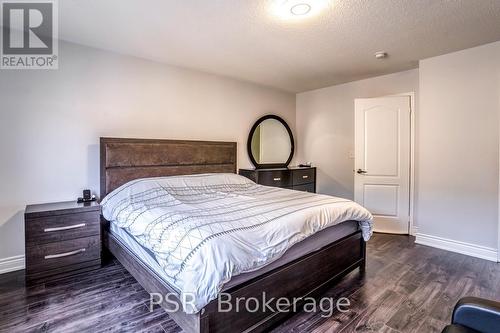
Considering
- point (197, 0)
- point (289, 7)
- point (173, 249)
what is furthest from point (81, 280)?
point (289, 7)

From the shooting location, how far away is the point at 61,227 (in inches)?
97.2

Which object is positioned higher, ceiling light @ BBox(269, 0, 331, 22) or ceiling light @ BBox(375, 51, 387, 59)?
ceiling light @ BBox(375, 51, 387, 59)

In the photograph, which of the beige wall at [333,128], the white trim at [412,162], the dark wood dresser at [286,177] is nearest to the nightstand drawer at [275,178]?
the dark wood dresser at [286,177]

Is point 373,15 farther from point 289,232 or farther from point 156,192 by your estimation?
point 156,192

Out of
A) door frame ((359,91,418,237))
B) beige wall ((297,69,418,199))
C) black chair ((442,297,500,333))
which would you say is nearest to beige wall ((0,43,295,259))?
beige wall ((297,69,418,199))

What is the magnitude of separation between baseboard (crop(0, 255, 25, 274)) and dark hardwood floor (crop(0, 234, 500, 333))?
8 centimetres

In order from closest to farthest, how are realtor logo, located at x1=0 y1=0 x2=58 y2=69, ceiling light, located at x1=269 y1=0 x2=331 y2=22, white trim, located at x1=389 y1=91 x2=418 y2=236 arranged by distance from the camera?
1. ceiling light, located at x1=269 y1=0 x2=331 y2=22
2. realtor logo, located at x1=0 y1=0 x2=58 y2=69
3. white trim, located at x1=389 y1=91 x2=418 y2=236

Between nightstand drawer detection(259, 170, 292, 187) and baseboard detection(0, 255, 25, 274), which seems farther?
nightstand drawer detection(259, 170, 292, 187)

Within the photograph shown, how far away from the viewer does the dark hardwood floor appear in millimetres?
1812

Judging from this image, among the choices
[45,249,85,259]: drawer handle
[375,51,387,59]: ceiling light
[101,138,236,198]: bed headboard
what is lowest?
[45,249,85,259]: drawer handle

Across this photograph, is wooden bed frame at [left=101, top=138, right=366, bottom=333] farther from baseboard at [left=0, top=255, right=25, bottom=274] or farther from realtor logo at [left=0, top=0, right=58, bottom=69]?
realtor logo at [left=0, top=0, right=58, bottom=69]

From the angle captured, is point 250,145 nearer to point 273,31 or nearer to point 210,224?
point 273,31

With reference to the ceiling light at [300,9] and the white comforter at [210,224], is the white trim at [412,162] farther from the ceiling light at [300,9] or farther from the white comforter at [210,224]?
the ceiling light at [300,9]

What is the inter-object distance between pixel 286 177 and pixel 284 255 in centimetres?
265
